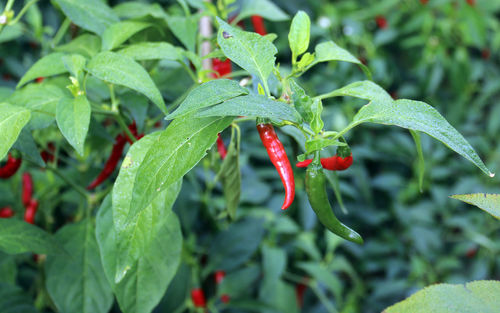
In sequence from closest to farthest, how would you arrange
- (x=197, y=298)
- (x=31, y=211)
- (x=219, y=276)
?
(x=31, y=211) → (x=197, y=298) → (x=219, y=276)

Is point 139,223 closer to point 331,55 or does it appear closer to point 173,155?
point 173,155

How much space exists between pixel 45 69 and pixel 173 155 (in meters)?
0.36

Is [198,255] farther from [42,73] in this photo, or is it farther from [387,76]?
[387,76]

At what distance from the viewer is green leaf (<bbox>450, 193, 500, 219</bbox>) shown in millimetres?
602

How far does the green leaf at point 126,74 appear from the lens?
728 mm

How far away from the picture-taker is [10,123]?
0.71m

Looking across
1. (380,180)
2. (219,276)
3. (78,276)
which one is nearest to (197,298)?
(219,276)

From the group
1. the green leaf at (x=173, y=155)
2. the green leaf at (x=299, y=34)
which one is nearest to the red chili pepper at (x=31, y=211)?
the green leaf at (x=173, y=155)

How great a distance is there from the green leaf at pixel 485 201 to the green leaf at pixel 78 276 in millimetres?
683

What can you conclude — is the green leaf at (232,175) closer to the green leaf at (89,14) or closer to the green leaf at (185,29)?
the green leaf at (185,29)

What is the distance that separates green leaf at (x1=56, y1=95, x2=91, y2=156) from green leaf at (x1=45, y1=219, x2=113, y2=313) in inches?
12.5

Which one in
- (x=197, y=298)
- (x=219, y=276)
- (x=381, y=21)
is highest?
(x=381, y=21)

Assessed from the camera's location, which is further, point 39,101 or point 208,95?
point 39,101

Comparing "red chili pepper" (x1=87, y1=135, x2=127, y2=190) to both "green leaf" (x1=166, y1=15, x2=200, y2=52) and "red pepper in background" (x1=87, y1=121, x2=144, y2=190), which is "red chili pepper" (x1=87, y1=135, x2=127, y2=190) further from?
"green leaf" (x1=166, y1=15, x2=200, y2=52)
